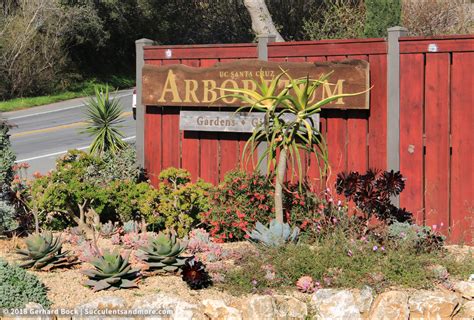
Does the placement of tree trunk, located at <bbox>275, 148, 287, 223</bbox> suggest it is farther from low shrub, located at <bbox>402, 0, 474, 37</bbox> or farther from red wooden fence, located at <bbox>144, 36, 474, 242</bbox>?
low shrub, located at <bbox>402, 0, 474, 37</bbox>

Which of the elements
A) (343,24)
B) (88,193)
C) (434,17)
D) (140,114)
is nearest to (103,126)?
(140,114)

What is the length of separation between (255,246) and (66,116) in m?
22.2

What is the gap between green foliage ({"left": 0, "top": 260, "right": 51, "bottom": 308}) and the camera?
25.8 ft

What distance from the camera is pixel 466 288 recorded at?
27.0ft

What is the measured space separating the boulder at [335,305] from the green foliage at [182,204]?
312 centimetres

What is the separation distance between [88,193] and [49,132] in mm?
16098

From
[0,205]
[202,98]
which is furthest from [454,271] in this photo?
[0,205]

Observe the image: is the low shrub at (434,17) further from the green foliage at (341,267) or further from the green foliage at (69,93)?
the green foliage at (341,267)

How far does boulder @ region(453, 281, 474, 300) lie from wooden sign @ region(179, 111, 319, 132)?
3903 mm

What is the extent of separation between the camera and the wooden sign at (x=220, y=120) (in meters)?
11.6

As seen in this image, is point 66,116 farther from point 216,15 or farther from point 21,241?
point 21,241

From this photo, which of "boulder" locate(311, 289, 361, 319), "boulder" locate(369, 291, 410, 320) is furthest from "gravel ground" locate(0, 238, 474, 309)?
"boulder" locate(369, 291, 410, 320)

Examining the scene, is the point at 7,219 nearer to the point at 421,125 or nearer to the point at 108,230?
the point at 108,230

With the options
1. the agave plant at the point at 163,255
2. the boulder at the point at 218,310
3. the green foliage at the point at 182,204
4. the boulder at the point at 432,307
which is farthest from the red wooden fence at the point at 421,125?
the boulder at the point at 218,310
